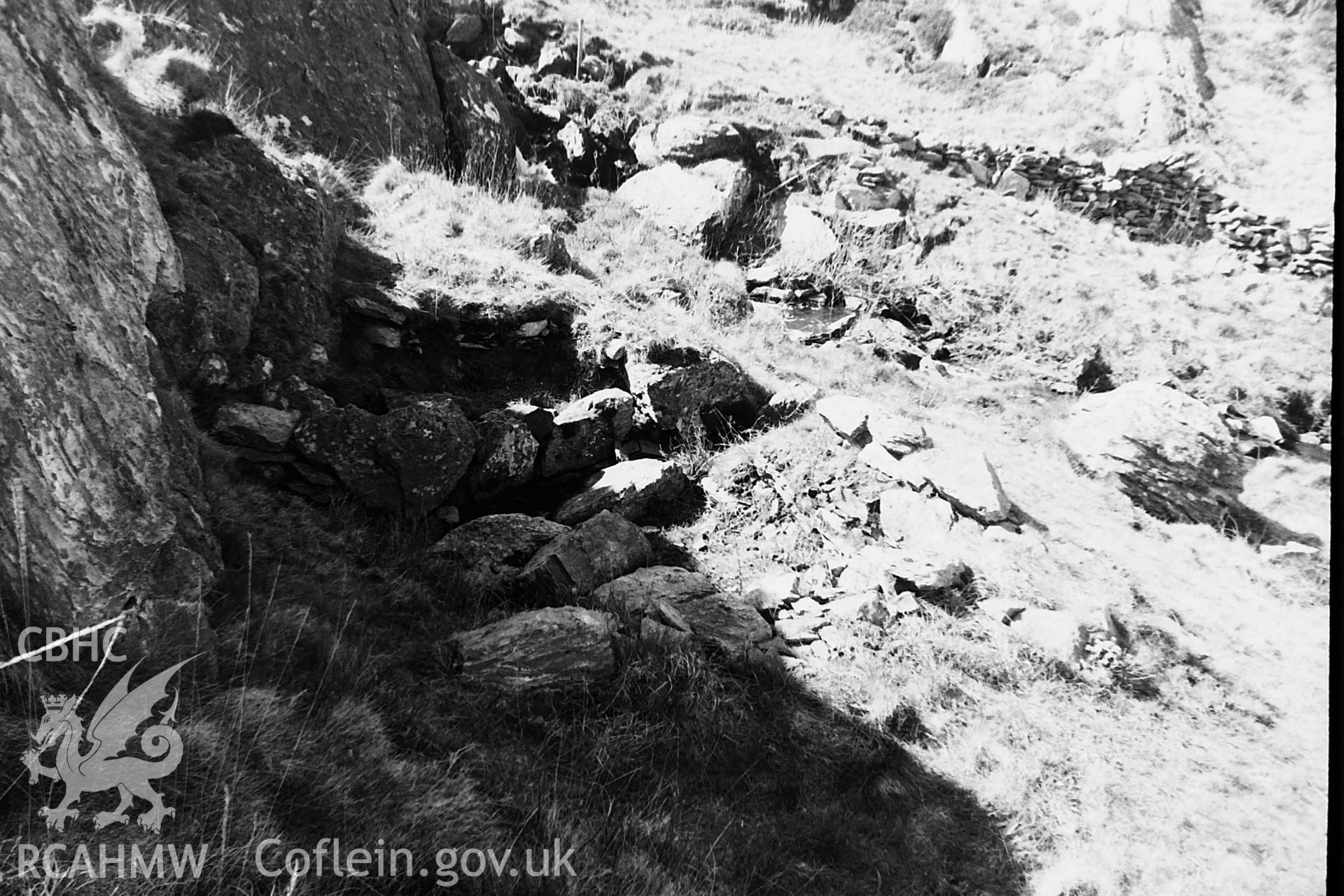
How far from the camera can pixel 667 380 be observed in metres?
6.38

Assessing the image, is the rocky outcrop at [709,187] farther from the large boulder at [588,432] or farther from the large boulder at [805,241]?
the large boulder at [588,432]

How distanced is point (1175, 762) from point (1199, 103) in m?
13.5

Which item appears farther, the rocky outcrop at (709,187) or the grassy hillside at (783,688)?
the rocky outcrop at (709,187)

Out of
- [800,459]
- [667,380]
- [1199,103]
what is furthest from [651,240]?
[1199,103]

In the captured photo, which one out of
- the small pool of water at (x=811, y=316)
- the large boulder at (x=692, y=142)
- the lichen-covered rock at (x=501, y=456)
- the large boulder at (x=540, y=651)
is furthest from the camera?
the large boulder at (x=692, y=142)

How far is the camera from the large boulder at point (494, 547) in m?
4.15

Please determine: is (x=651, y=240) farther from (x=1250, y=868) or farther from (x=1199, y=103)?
(x=1199, y=103)

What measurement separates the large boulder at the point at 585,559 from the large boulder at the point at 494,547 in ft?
0.32

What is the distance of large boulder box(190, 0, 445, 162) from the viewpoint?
7504 millimetres

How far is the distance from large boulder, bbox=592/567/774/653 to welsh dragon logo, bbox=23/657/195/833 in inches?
91.6

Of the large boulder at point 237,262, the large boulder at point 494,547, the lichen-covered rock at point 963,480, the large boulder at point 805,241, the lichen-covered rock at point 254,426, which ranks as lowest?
the lichen-covered rock at point 963,480
